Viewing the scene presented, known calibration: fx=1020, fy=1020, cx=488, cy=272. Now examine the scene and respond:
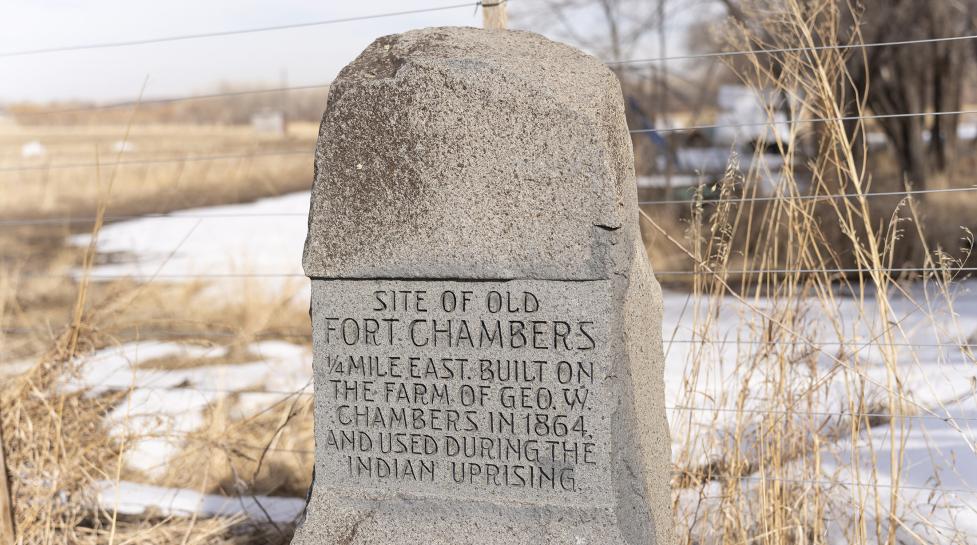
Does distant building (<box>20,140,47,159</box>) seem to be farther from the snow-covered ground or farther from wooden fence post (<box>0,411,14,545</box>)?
wooden fence post (<box>0,411,14,545</box>)

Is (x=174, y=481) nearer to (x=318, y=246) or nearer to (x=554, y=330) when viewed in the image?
(x=318, y=246)

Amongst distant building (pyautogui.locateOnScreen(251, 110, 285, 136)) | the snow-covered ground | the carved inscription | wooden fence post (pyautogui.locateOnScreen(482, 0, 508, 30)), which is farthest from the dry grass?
the carved inscription

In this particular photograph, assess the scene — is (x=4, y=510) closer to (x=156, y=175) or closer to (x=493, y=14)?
(x=493, y=14)

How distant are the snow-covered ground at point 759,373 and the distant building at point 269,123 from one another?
941 cm

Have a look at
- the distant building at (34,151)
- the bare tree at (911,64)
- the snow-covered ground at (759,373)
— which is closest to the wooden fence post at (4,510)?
the snow-covered ground at (759,373)

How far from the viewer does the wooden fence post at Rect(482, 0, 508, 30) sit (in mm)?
2912

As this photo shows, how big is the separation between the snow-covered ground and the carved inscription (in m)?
0.52

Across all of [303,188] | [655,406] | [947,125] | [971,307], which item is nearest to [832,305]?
[655,406]

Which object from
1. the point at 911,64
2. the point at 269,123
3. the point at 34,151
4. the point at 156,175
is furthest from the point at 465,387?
the point at 269,123

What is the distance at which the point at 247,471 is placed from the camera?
424cm

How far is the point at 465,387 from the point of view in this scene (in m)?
2.26

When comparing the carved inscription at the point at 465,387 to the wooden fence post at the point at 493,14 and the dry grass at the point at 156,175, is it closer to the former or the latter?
the wooden fence post at the point at 493,14

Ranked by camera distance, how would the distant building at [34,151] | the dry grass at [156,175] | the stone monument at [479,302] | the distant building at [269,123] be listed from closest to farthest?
the stone monument at [479,302]
the dry grass at [156,175]
the distant building at [34,151]
the distant building at [269,123]

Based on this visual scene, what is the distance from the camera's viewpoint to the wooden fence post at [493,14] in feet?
9.55
